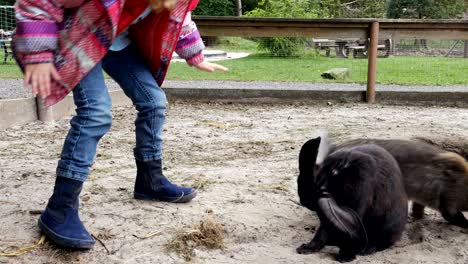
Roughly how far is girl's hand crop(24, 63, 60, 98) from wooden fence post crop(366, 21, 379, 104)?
5907 millimetres

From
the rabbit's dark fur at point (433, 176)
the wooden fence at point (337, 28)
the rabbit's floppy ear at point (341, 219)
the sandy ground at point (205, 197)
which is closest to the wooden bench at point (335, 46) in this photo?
the wooden fence at point (337, 28)

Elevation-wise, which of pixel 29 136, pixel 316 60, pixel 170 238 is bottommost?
pixel 316 60

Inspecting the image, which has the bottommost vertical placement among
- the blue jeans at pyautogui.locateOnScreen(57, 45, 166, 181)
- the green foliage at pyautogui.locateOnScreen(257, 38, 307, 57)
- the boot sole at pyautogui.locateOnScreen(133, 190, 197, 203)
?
the green foliage at pyautogui.locateOnScreen(257, 38, 307, 57)

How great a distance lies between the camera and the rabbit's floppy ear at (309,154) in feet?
7.98

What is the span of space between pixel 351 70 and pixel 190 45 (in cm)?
1056

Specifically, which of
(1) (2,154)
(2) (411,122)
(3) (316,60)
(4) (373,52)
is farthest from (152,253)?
(3) (316,60)

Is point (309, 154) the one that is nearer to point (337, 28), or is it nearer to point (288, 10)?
point (337, 28)

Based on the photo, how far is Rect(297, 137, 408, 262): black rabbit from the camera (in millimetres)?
2340

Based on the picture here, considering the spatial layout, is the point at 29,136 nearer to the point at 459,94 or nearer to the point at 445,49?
the point at 459,94

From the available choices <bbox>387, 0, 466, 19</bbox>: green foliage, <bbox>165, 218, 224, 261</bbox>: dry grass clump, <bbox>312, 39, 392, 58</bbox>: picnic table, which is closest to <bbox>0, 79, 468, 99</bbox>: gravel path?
<bbox>165, 218, 224, 261</bbox>: dry grass clump

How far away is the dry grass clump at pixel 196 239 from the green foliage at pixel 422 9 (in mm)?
26766

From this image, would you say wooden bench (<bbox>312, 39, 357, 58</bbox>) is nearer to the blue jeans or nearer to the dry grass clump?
the blue jeans

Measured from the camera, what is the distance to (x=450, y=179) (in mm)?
2549

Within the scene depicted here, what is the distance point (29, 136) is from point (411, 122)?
3692 mm
